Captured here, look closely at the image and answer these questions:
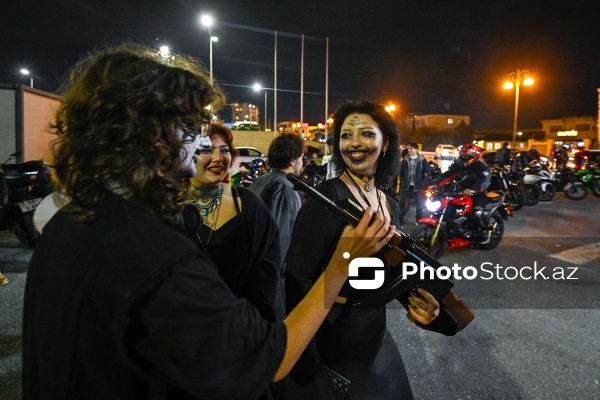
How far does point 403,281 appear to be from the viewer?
1755mm

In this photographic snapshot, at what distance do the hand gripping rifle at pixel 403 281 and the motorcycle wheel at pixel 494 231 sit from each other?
6.00 m

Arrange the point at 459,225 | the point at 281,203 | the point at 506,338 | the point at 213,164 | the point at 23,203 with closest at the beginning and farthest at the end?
1. the point at 213,164
2. the point at 281,203
3. the point at 506,338
4. the point at 23,203
5. the point at 459,225

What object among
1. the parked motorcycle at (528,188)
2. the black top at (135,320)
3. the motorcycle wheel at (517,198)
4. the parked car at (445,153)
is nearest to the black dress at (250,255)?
the black top at (135,320)

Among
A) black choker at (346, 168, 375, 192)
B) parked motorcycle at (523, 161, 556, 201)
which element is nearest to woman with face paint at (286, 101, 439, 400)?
black choker at (346, 168, 375, 192)

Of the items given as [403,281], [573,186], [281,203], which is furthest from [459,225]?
[573,186]

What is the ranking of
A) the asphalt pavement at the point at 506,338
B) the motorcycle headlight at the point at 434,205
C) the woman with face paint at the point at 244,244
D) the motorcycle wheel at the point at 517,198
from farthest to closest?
the motorcycle wheel at the point at 517,198 < the motorcycle headlight at the point at 434,205 < the asphalt pavement at the point at 506,338 < the woman with face paint at the point at 244,244

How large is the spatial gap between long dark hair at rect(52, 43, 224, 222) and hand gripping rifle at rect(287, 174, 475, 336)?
47 centimetres

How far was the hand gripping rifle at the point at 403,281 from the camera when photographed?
138 centimetres

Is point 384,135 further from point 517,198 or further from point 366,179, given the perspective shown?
point 517,198

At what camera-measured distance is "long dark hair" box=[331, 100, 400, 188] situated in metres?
2.55

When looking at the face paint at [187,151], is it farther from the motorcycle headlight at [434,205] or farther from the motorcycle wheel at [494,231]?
the motorcycle wheel at [494,231]

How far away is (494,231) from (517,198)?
185 inches

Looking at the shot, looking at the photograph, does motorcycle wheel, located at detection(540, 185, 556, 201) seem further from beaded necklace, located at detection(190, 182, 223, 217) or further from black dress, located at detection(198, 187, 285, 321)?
black dress, located at detection(198, 187, 285, 321)

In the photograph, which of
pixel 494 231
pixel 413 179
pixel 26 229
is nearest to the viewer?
pixel 26 229
